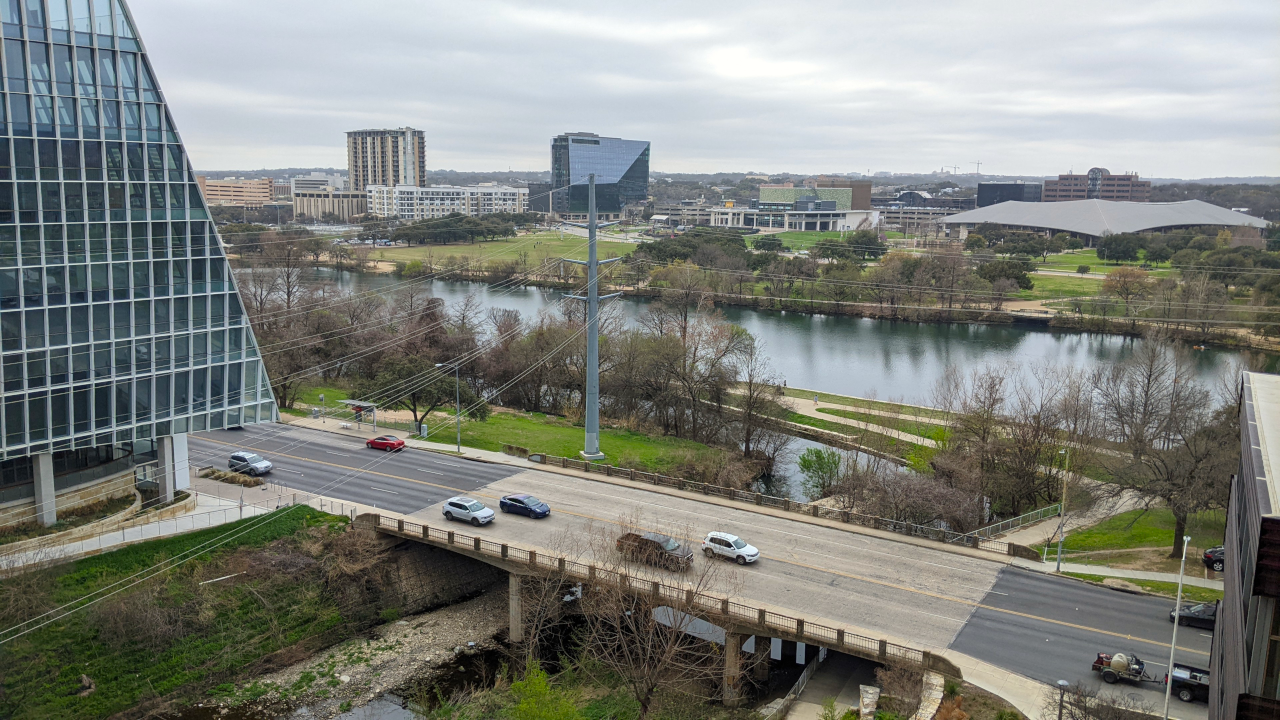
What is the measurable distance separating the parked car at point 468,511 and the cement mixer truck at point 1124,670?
62.6 feet

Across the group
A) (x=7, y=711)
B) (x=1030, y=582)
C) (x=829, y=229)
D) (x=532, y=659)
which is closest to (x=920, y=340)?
(x=1030, y=582)

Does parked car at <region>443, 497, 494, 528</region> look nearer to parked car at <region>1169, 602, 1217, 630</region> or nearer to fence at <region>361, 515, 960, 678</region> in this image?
fence at <region>361, 515, 960, 678</region>

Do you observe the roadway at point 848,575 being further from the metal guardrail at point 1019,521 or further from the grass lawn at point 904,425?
the grass lawn at point 904,425

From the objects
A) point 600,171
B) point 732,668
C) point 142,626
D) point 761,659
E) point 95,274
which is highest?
point 600,171

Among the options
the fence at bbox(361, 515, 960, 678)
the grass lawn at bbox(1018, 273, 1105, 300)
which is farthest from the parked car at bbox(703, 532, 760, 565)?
the grass lawn at bbox(1018, 273, 1105, 300)

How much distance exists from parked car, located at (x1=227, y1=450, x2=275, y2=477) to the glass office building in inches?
3483

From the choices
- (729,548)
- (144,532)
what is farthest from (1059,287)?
(144,532)

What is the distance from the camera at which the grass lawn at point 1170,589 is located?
2597 centimetres

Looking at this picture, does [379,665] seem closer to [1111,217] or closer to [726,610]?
[726,610]

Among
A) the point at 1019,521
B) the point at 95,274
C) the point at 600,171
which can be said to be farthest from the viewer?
the point at 600,171

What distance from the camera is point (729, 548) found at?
27547 millimetres

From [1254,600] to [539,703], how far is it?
14.6m

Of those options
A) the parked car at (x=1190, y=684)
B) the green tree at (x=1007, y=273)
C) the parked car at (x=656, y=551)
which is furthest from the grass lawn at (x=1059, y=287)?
the parked car at (x=1190, y=684)

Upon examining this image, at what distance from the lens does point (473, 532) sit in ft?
100
